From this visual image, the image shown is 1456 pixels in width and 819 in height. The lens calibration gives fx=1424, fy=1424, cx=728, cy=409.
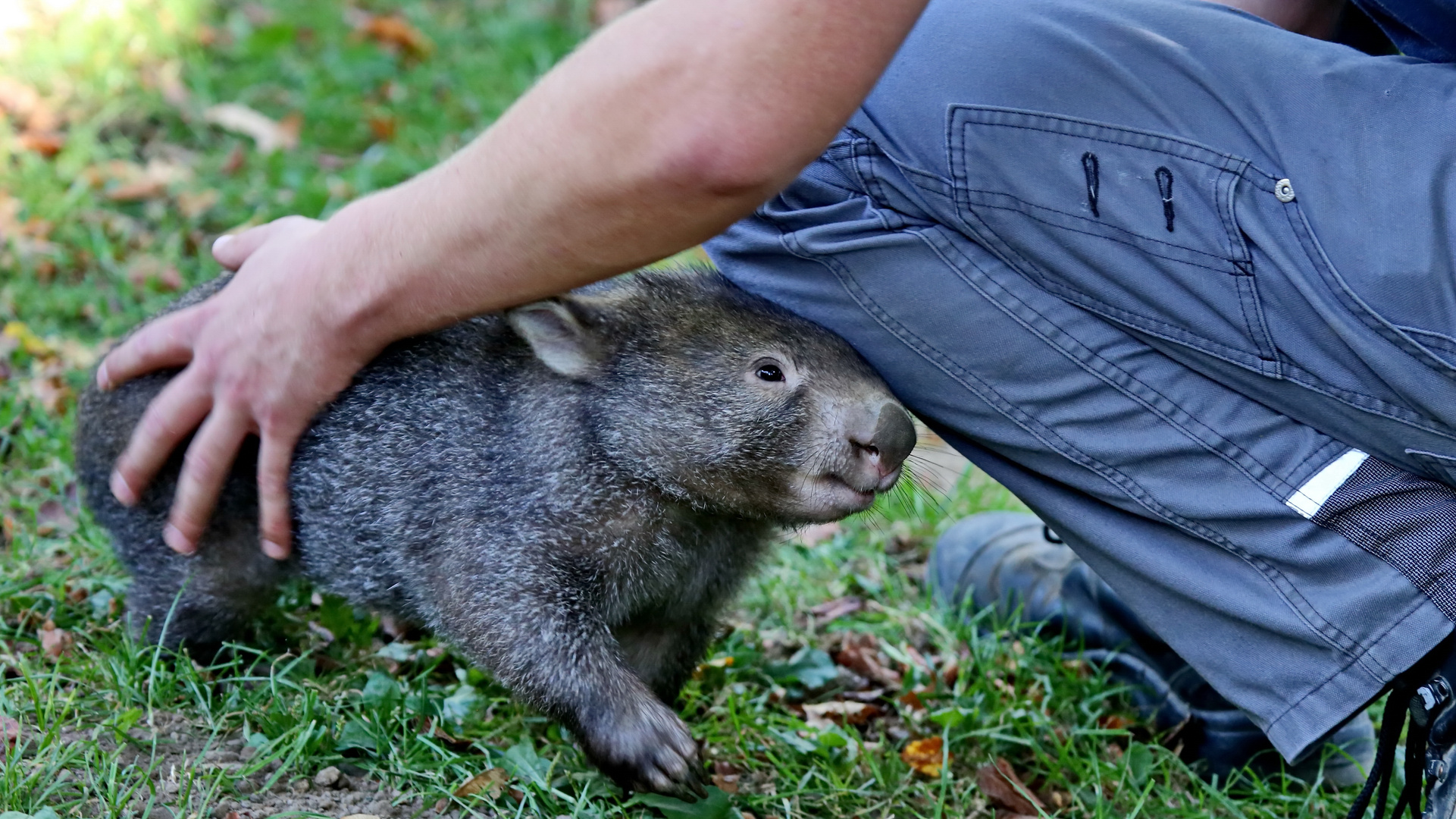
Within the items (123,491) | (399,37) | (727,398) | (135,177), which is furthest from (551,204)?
(399,37)

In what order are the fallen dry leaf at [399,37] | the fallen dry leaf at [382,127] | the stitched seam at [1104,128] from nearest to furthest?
the stitched seam at [1104,128], the fallen dry leaf at [382,127], the fallen dry leaf at [399,37]

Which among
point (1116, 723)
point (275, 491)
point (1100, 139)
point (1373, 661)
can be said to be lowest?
point (1116, 723)

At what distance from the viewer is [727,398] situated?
10.0 feet

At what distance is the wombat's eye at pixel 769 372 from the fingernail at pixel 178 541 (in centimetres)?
141

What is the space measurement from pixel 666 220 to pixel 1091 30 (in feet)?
3.34

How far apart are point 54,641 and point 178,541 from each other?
415 millimetres

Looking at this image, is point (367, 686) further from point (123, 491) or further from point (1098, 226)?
point (1098, 226)

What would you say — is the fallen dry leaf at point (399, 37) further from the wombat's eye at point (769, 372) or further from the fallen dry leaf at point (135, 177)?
the wombat's eye at point (769, 372)

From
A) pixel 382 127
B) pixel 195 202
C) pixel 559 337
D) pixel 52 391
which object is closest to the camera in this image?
pixel 559 337

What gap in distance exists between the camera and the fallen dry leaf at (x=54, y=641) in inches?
132

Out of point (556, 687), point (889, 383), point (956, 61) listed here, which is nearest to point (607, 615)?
point (556, 687)

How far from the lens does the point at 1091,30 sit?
9.11ft

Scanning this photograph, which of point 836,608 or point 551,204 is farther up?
point 551,204

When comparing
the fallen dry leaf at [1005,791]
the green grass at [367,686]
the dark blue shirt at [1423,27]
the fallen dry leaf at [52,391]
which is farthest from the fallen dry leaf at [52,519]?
the dark blue shirt at [1423,27]
